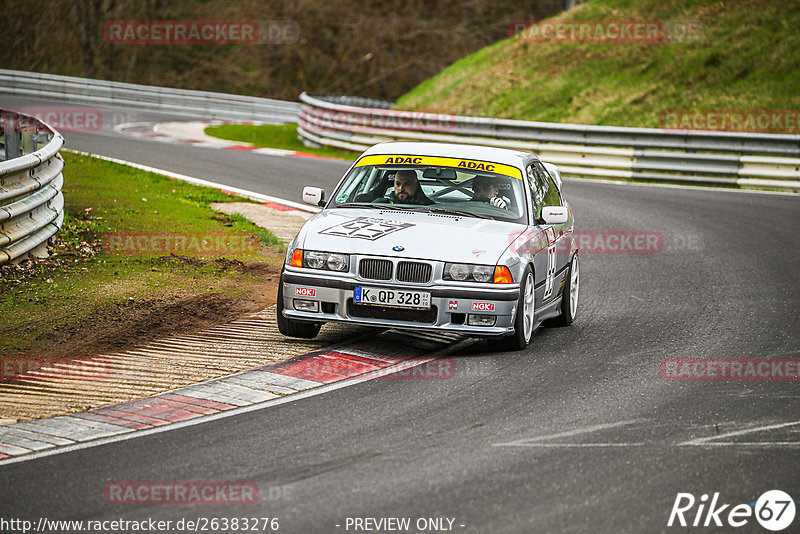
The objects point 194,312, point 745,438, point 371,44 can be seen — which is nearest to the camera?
point 745,438

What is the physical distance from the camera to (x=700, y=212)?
18.2m

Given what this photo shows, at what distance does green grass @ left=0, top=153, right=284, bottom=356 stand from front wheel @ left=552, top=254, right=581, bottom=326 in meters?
3.18

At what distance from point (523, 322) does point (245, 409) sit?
2.66m

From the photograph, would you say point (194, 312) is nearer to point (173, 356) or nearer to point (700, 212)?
point (173, 356)

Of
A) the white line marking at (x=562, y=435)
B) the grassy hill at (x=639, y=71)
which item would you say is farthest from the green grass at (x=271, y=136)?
the white line marking at (x=562, y=435)

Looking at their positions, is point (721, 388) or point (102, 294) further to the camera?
point (102, 294)

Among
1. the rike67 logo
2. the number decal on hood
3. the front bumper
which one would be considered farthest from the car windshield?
the rike67 logo

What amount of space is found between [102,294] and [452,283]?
364 centimetres

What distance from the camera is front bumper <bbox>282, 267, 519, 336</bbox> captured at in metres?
8.45

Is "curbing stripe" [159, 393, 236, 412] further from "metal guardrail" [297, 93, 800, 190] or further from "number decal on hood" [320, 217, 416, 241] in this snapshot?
"metal guardrail" [297, 93, 800, 190]

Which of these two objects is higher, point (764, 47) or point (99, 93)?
point (764, 47)

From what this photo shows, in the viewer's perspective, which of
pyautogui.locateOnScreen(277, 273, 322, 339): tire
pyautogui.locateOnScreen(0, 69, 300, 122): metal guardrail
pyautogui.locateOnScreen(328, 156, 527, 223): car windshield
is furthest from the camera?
pyautogui.locateOnScreen(0, 69, 300, 122): metal guardrail

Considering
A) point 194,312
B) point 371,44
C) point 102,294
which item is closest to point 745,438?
point 194,312

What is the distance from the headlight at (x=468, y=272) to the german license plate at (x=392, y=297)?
25 cm
